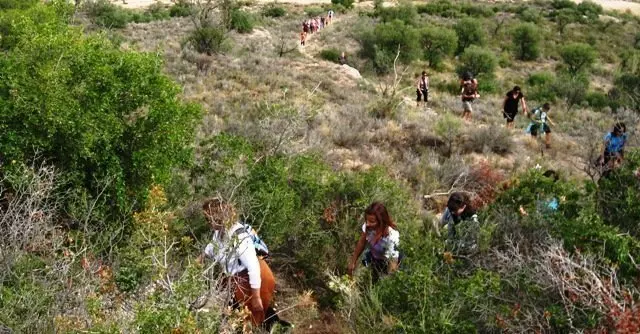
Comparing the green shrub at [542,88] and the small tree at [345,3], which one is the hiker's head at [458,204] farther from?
the small tree at [345,3]

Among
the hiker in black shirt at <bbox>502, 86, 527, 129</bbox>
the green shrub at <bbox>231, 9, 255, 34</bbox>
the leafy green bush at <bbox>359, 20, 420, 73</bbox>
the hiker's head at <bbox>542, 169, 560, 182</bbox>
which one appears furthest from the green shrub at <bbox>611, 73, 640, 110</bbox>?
the hiker's head at <bbox>542, 169, 560, 182</bbox>

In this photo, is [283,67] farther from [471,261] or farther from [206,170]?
[471,261]

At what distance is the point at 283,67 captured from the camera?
19.5m

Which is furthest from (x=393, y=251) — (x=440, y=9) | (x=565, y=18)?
(x=440, y=9)

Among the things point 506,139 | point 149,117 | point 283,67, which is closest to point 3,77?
point 149,117

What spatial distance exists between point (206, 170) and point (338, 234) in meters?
1.78

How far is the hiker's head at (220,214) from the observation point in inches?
168

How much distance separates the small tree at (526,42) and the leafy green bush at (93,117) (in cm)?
3394

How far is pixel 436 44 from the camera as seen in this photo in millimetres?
32375

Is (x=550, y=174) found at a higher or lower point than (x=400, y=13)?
higher

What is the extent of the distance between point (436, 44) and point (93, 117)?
2890 centimetres

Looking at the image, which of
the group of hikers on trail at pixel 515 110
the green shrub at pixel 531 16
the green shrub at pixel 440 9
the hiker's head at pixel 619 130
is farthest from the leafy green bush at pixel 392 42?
the green shrub at pixel 531 16

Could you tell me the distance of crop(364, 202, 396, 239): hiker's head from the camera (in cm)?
526

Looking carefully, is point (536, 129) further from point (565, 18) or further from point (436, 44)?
point (565, 18)
